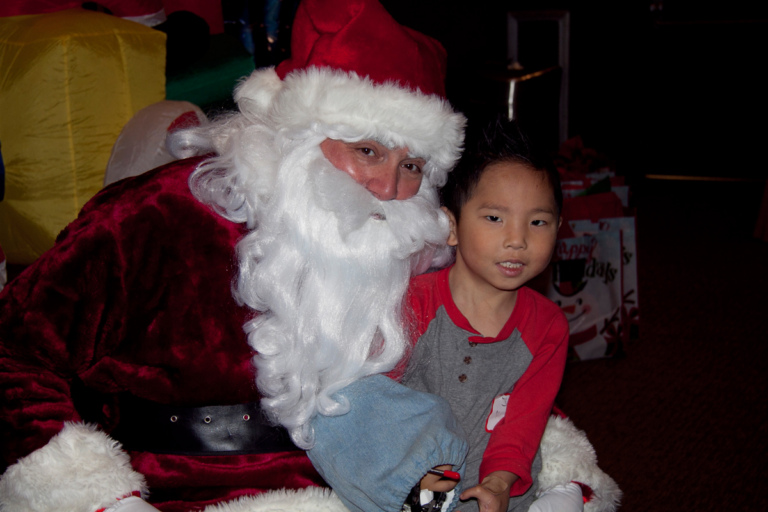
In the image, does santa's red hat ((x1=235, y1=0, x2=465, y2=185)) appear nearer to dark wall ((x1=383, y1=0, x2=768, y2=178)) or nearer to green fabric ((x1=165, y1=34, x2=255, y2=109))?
green fabric ((x1=165, y1=34, x2=255, y2=109))

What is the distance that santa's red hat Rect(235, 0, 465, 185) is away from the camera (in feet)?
3.56

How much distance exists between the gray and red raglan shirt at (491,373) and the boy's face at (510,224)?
11 centimetres

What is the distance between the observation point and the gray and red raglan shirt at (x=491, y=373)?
3.69 feet

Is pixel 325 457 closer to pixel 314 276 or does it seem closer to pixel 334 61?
pixel 314 276

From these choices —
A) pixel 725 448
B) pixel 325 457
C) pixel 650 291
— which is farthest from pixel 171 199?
pixel 650 291

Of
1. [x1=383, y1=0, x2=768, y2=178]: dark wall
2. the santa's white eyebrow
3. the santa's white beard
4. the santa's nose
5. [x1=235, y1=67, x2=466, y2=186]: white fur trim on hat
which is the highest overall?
[x1=235, y1=67, x2=466, y2=186]: white fur trim on hat

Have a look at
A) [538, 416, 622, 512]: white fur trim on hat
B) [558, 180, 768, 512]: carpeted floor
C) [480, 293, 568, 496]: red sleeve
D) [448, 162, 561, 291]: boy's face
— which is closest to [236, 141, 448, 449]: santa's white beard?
[448, 162, 561, 291]: boy's face

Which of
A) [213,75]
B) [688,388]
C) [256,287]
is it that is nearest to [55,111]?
[213,75]

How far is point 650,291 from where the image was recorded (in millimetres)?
3250

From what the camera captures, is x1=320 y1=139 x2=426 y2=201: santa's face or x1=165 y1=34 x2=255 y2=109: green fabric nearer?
x1=320 y1=139 x2=426 y2=201: santa's face

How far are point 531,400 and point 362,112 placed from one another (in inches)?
22.3

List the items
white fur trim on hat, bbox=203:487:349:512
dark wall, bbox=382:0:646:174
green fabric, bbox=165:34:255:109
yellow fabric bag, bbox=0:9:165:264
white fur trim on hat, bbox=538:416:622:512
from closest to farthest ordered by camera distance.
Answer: white fur trim on hat, bbox=203:487:349:512
white fur trim on hat, bbox=538:416:622:512
yellow fabric bag, bbox=0:9:165:264
green fabric, bbox=165:34:255:109
dark wall, bbox=382:0:646:174

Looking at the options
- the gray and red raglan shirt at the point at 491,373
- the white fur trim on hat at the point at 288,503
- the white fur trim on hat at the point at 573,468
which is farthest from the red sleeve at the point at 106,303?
the white fur trim on hat at the point at 573,468

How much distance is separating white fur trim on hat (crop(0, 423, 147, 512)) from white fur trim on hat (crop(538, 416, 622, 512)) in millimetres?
705
